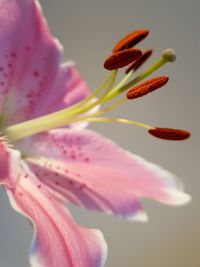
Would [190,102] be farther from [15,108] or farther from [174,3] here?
[15,108]

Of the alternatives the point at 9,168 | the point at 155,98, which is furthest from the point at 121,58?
the point at 155,98

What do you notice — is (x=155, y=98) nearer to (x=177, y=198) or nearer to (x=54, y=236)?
(x=177, y=198)

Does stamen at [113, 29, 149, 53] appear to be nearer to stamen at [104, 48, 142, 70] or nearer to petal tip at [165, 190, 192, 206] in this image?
stamen at [104, 48, 142, 70]

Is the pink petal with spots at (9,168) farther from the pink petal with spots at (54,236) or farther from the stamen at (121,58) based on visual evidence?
the stamen at (121,58)

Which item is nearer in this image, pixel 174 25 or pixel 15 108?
pixel 15 108

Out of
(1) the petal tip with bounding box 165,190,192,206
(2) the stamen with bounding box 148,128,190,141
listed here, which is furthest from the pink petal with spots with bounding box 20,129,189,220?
(2) the stamen with bounding box 148,128,190,141

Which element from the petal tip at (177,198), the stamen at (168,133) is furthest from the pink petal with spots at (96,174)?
the stamen at (168,133)

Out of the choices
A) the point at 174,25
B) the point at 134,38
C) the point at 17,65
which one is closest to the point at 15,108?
the point at 17,65

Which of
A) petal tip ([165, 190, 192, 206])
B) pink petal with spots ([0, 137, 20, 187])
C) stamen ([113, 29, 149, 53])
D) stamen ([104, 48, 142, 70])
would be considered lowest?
petal tip ([165, 190, 192, 206])
